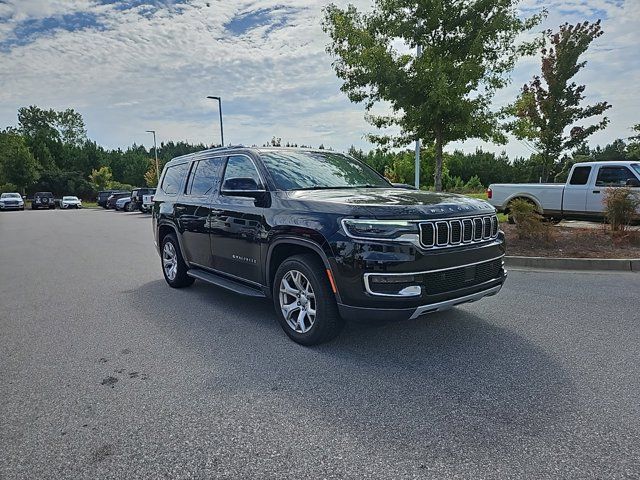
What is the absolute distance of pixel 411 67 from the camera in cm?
1023

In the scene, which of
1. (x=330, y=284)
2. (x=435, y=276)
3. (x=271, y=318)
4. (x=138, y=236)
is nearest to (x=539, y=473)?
(x=435, y=276)

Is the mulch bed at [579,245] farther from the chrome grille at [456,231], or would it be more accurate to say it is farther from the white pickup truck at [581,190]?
the chrome grille at [456,231]

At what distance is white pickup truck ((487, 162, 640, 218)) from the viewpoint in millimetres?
10688

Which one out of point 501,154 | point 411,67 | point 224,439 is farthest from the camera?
point 501,154

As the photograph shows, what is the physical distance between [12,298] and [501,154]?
1827 inches

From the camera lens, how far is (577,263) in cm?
743

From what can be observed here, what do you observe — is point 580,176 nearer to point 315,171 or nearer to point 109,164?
point 315,171

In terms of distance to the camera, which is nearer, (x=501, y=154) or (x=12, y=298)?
(x=12, y=298)

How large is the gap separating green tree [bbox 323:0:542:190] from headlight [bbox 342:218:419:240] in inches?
269

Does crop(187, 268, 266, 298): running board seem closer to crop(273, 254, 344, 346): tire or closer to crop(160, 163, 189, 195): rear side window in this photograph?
crop(273, 254, 344, 346): tire

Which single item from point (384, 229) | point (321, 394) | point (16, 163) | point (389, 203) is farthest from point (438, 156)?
point (16, 163)

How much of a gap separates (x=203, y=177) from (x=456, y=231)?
3.37m

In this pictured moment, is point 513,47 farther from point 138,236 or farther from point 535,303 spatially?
point 138,236

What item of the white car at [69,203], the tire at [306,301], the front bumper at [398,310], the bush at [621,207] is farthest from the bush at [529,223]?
the white car at [69,203]
